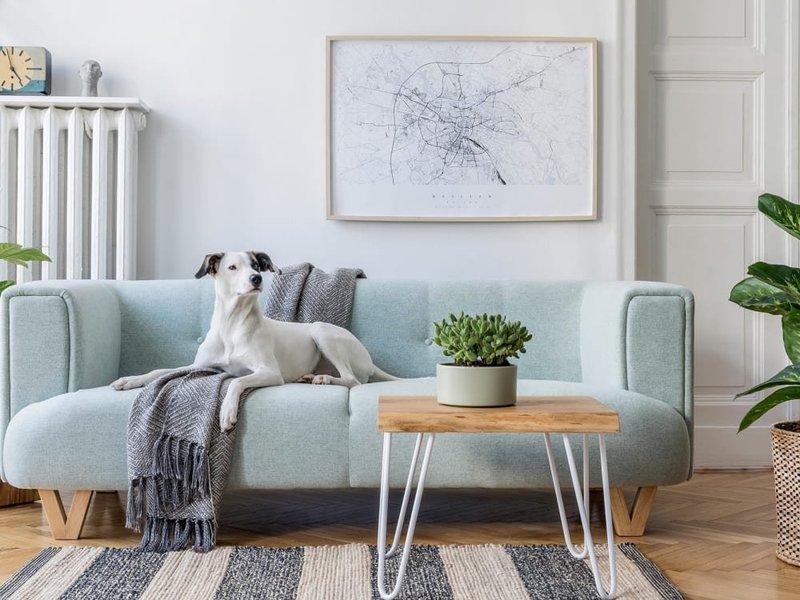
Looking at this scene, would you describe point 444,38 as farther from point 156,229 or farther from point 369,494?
point 369,494

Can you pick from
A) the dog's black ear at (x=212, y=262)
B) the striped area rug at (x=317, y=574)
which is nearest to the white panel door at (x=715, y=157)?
the striped area rug at (x=317, y=574)

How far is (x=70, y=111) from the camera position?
12.2ft

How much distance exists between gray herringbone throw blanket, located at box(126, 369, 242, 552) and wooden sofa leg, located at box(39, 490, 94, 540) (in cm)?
20

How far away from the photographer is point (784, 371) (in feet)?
7.73

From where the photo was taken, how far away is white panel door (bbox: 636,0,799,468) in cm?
395

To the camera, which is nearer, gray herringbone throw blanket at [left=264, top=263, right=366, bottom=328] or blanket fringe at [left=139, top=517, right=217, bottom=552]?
blanket fringe at [left=139, top=517, right=217, bottom=552]

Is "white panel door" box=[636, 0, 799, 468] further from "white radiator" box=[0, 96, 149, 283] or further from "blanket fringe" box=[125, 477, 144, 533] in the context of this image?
"blanket fringe" box=[125, 477, 144, 533]

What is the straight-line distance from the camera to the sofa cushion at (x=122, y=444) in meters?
2.52

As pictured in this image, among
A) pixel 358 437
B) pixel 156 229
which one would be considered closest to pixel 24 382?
pixel 358 437

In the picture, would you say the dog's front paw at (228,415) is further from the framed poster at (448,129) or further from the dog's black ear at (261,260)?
the framed poster at (448,129)

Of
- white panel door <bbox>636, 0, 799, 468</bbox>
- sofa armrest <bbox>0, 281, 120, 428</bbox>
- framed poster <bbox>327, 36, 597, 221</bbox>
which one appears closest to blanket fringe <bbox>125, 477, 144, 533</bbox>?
sofa armrest <bbox>0, 281, 120, 428</bbox>

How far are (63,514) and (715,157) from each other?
3.04 metres

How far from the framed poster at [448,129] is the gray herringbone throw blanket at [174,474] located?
1534 millimetres

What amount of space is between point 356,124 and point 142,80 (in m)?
0.95
